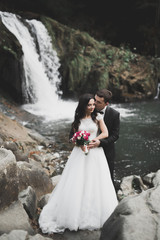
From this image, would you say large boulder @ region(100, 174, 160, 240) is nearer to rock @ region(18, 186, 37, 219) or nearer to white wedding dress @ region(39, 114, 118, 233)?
white wedding dress @ region(39, 114, 118, 233)

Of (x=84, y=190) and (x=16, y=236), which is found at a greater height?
(x=84, y=190)

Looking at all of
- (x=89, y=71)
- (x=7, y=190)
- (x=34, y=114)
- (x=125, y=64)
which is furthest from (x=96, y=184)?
(x=125, y=64)

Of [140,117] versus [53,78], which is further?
[53,78]

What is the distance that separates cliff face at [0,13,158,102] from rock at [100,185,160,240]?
12.5 m

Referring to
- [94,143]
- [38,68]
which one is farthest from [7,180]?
[38,68]

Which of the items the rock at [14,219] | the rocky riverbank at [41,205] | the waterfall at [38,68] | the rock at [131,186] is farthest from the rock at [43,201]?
the waterfall at [38,68]

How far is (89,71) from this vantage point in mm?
14789

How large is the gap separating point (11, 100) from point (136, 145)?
7.13m

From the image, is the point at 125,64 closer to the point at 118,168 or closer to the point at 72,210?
the point at 118,168

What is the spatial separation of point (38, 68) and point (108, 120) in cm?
1019

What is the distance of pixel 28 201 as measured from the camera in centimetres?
321

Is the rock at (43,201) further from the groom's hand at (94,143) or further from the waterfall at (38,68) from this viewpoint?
the waterfall at (38,68)

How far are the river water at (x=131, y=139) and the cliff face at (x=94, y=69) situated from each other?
303cm

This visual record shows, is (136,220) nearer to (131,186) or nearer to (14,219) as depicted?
(14,219)
